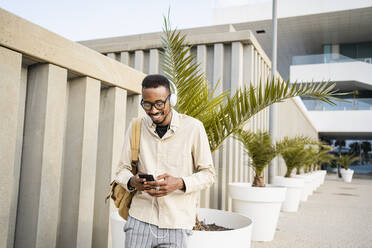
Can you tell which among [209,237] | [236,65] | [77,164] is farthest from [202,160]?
[236,65]

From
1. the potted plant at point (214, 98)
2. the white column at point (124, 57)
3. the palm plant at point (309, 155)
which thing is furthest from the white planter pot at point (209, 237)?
the palm plant at point (309, 155)

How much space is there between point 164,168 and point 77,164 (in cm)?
115

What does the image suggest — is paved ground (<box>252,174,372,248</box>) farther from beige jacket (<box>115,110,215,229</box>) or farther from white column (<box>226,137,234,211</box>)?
beige jacket (<box>115,110,215,229</box>)

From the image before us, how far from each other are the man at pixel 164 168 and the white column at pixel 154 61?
Result: 10.4ft

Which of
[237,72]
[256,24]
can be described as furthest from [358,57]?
[237,72]

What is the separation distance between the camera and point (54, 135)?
228 centimetres

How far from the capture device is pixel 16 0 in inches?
121

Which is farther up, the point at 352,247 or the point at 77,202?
the point at 77,202

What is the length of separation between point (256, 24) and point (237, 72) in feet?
62.4

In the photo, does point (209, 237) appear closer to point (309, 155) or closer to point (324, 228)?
point (324, 228)

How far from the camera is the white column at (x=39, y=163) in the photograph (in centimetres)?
219

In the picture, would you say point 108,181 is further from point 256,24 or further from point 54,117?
point 256,24

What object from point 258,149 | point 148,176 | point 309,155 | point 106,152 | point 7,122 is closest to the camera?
point 148,176

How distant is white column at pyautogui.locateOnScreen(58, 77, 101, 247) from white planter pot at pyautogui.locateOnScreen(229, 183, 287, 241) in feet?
7.50
